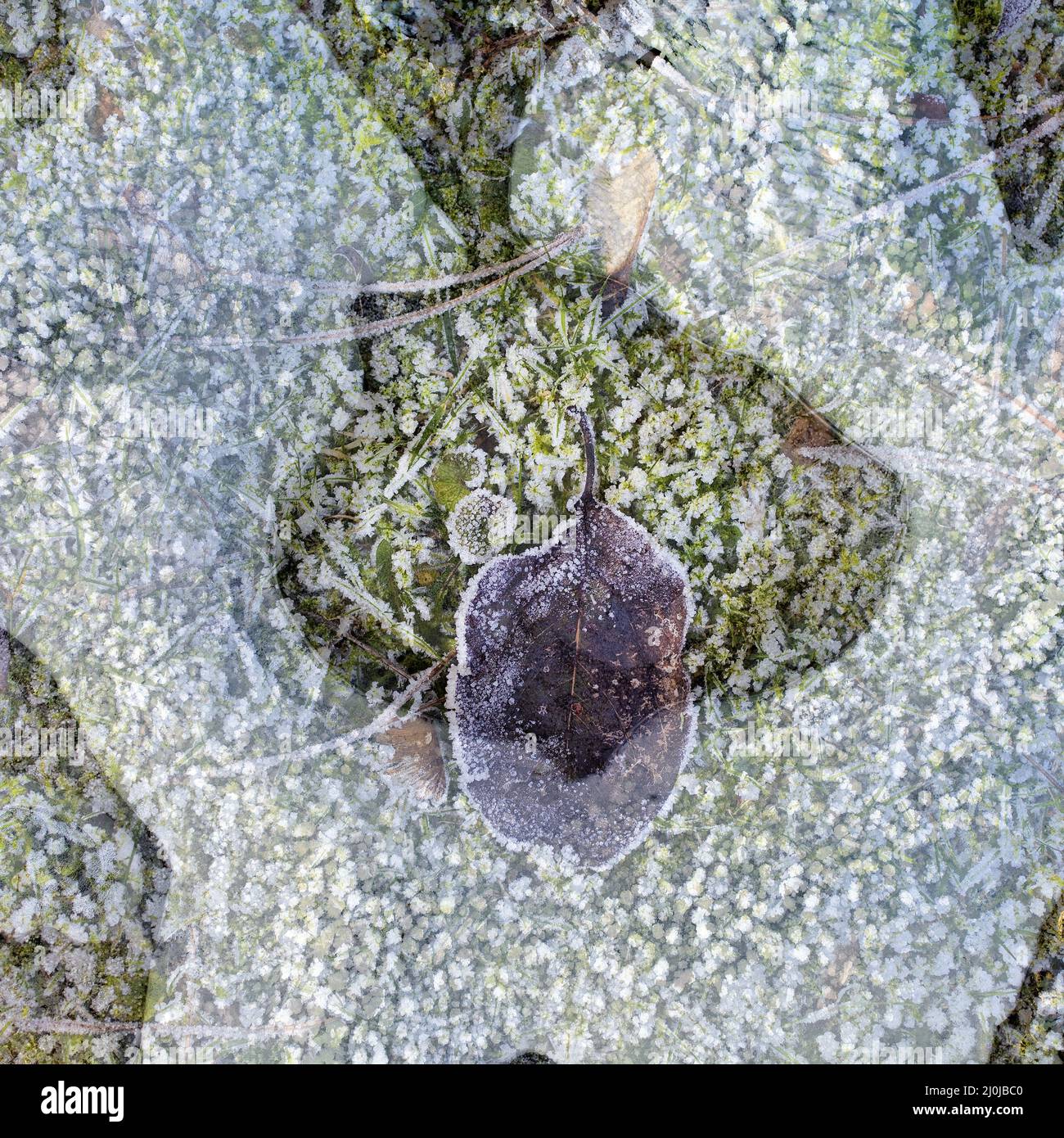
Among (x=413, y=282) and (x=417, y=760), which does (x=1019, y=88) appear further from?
(x=417, y=760)

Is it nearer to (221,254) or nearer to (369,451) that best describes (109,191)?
(221,254)

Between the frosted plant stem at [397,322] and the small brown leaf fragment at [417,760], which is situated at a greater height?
the frosted plant stem at [397,322]

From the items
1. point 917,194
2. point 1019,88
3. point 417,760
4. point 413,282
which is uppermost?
point 1019,88

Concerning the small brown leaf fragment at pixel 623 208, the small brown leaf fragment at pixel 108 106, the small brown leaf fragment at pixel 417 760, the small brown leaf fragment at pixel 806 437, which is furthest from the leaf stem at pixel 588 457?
the small brown leaf fragment at pixel 108 106

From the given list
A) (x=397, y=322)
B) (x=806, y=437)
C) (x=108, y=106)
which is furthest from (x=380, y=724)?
(x=108, y=106)

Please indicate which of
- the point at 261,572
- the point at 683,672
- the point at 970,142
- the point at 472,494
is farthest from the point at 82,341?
the point at 970,142

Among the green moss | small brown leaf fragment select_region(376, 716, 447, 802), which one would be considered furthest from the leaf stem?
the green moss

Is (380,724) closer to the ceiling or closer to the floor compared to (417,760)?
closer to the ceiling

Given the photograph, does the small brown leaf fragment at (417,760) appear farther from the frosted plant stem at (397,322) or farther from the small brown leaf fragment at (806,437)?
the small brown leaf fragment at (806,437)
